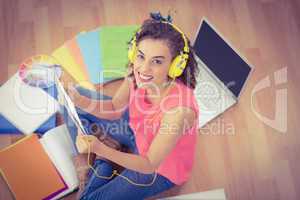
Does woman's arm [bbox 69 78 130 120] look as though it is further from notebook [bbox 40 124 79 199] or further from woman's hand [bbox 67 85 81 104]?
notebook [bbox 40 124 79 199]

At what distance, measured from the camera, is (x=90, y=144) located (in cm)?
133

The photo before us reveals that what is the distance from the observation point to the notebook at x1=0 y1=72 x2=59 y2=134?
1.43 metres

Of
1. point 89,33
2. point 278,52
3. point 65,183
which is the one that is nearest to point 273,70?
point 278,52

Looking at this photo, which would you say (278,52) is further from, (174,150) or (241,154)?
(174,150)

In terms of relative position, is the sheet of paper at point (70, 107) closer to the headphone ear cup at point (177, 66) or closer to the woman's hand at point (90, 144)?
the woman's hand at point (90, 144)

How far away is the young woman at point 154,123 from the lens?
1.27 m

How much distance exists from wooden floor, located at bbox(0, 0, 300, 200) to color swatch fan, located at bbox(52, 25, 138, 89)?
4cm

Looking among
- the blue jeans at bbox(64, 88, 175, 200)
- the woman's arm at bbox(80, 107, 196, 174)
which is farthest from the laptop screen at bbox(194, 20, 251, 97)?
the blue jeans at bbox(64, 88, 175, 200)

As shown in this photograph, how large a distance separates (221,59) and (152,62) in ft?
1.08

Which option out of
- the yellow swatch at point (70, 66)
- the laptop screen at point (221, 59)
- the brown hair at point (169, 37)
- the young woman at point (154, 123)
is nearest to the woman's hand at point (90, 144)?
the young woman at point (154, 123)

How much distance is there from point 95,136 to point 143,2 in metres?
0.57

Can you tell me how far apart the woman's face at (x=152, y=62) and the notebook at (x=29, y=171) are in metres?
0.41

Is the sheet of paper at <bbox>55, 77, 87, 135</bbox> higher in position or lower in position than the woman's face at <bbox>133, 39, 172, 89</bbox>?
lower

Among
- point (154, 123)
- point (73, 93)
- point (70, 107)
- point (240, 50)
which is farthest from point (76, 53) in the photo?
point (240, 50)
